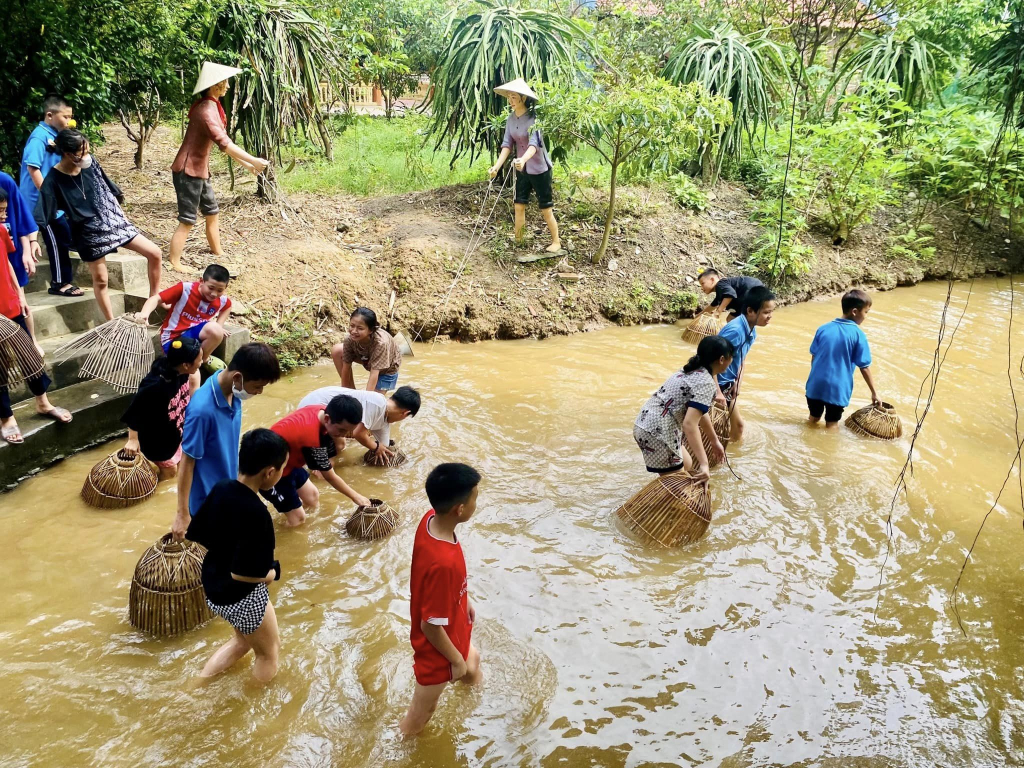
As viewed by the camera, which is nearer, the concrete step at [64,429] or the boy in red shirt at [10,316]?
the boy in red shirt at [10,316]

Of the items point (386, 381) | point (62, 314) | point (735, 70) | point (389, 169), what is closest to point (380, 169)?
point (389, 169)

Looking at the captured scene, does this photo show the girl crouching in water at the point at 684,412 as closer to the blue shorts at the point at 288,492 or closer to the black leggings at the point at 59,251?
the blue shorts at the point at 288,492

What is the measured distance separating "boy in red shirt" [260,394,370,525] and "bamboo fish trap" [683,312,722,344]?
16.5 ft

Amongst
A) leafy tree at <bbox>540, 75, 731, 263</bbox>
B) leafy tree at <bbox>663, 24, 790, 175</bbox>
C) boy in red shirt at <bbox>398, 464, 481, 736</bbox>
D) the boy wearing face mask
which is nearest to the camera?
boy in red shirt at <bbox>398, 464, 481, 736</bbox>

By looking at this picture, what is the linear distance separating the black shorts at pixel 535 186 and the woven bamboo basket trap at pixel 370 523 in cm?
519

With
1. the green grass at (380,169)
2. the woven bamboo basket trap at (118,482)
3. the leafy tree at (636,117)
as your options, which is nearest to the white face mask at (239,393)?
the woven bamboo basket trap at (118,482)

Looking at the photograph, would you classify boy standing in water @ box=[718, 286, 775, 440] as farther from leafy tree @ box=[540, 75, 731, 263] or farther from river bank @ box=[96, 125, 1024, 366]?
leafy tree @ box=[540, 75, 731, 263]

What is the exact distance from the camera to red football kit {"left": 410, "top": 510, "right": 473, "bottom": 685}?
103 inches

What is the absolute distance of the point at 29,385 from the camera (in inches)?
189

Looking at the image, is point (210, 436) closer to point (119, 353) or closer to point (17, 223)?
point (119, 353)

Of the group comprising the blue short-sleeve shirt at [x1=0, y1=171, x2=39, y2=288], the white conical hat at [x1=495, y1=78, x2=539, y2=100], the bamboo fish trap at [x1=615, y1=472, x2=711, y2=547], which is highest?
the white conical hat at [x1=495, y1=78, x2=539, y2=100]

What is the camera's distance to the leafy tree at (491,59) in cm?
886

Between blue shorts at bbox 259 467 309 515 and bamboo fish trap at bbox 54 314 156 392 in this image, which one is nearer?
blue shorts at bbox 259 467 309 515

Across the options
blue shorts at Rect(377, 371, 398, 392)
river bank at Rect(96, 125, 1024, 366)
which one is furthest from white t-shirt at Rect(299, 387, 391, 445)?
river bank at Rect(96, 125, 1024, 366)
